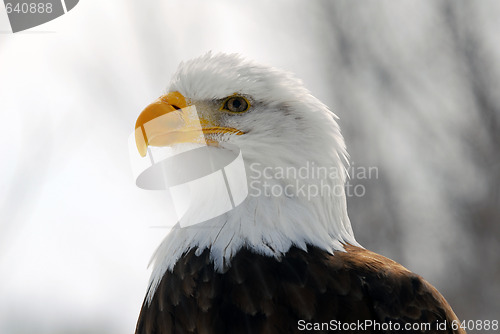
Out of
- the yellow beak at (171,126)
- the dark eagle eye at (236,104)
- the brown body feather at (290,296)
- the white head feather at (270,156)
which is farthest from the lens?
the dark eagle eye at (236,104)

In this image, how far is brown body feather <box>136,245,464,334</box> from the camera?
2.79m

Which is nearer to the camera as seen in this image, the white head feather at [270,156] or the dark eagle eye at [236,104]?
the white head feather at [270,156]

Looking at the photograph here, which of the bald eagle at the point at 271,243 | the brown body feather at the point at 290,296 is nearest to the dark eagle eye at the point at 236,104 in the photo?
the bald eagle at the point at 271,243

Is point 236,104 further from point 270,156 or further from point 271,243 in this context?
point 271,243

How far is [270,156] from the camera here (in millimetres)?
3328

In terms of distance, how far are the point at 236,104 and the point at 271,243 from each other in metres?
0.75

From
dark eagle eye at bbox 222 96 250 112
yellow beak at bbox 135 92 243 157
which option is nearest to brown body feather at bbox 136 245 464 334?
yellow beak at bbox 135 92 243 157

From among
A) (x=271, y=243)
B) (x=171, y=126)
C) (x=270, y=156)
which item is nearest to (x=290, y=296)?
→ (x=271, y=243)

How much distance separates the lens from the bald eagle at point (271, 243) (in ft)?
9.26

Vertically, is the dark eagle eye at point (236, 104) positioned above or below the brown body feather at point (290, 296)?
above

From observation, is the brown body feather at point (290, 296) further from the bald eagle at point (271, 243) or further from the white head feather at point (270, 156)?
the white head feather at point (270, 156)

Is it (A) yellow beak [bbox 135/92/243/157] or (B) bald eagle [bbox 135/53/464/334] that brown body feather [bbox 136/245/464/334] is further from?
(A) yellow beak [bbox 135/92/243/157]

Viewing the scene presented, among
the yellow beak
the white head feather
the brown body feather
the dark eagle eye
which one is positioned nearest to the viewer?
the brown body feather

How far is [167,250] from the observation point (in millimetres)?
3248
